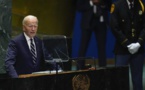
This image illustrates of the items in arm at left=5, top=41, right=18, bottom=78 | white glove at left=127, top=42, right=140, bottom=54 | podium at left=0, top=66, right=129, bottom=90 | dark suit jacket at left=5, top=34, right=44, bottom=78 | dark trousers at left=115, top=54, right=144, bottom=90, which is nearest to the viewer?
podium at left=0, top=66, right=129, bottom=90

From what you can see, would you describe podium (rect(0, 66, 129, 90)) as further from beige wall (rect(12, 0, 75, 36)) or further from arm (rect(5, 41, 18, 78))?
beige wall (rect(12, 0, 75, 36))

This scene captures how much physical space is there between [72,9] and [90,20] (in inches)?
34.5

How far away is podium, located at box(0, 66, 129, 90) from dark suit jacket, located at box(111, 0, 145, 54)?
1.17 m

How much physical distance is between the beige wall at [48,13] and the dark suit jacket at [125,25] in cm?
201

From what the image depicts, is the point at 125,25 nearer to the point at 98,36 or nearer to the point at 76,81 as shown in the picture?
the point at 98,36

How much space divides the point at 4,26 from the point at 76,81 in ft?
3.83

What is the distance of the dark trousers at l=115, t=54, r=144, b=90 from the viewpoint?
7.73 m

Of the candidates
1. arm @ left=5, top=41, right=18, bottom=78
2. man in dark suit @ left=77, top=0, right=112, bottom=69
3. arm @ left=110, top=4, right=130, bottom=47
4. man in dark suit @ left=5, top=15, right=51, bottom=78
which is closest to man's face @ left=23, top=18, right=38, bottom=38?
man in dark suit @ left=5, top=15, right=51, bottom=78

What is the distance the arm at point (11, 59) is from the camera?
622 centimetres

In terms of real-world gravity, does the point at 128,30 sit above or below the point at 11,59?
above

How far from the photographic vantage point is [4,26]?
21.2 feet

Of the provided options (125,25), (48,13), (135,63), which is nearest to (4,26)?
(125,25)

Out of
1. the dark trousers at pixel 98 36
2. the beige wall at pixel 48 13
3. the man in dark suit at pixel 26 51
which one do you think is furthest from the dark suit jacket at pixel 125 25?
the beige wall at pixel 48 13

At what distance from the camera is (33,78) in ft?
18.5
